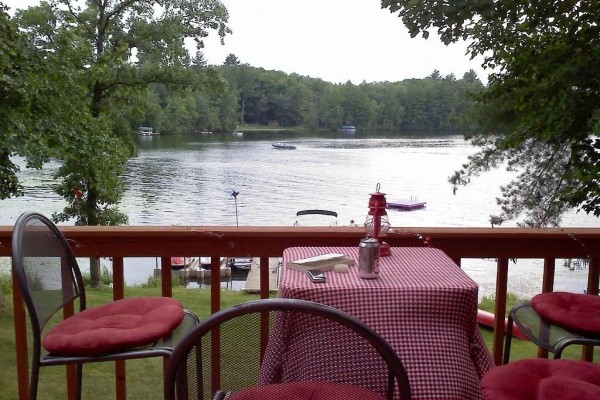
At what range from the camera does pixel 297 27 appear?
913 cm

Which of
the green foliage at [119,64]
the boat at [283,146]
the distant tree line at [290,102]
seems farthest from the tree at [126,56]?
the boat at [283,146]

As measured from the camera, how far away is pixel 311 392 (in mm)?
1152

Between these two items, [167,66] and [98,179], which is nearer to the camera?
[98,179]

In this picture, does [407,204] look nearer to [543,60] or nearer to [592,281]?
[543,60]

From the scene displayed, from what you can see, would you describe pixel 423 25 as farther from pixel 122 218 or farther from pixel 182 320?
pixel 122 218

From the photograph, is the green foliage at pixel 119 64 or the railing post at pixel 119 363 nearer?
the railing post at pixel 119 363

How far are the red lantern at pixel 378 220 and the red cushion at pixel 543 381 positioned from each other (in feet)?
1.90

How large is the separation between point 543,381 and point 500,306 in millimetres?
894

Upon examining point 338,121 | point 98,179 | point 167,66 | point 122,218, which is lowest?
point 122,218

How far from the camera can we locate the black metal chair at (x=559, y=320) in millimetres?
1717

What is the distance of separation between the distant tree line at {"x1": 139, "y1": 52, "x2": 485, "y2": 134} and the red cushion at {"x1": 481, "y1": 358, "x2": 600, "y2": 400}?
9.04 meters

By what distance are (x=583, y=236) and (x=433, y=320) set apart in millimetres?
1014

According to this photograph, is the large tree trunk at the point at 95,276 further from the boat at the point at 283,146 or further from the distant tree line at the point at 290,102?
the boat at the point at 283,146

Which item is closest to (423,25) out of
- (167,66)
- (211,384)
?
(211,384)
